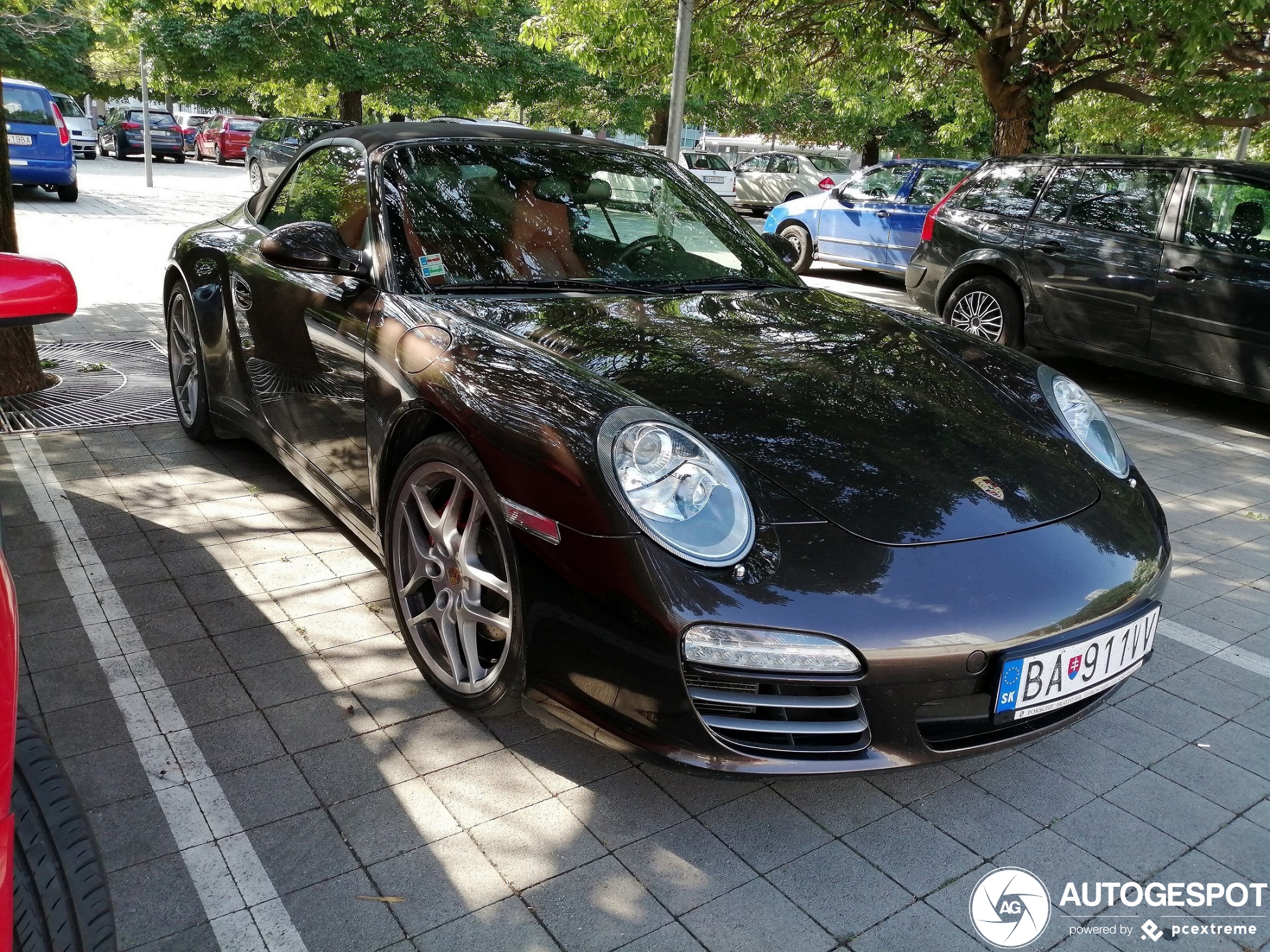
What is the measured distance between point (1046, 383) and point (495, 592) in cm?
175

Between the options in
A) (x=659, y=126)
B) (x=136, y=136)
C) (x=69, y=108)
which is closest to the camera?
(x=69, y=108)

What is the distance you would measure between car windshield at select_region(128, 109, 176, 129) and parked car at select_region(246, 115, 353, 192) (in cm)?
974

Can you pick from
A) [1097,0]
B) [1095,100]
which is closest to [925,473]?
[1097,0]

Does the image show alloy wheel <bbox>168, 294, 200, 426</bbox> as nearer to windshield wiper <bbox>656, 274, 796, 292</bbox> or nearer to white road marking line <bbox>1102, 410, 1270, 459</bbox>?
windshield wiper <bbox>656, 274, 796, 292</bbox>

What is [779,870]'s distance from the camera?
234cm

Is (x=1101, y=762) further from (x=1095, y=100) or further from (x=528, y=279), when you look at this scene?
(x=1095, y=100)

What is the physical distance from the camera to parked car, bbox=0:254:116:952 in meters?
1.27

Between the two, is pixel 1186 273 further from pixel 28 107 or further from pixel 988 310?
pixel 28 107

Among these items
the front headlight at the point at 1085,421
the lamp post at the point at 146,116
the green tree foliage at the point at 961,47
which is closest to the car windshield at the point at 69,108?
the lamp post at the point at 146,116

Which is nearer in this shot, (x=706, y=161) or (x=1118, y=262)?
(x=1118, y=262)

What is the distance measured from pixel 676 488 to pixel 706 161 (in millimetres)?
22646

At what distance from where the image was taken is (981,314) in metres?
7.76

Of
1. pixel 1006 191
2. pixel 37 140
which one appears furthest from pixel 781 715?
pixel 37 140

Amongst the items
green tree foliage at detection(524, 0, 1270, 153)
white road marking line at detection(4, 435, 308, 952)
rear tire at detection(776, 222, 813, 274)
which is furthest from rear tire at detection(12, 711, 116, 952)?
rear tire at detection(776, 222, 813, 274)
